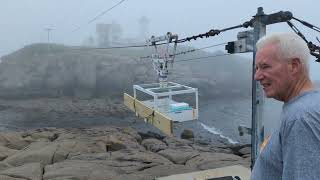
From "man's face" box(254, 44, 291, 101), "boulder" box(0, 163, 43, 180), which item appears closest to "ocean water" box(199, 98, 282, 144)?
"boulder" box(0, 163, 43, 180)

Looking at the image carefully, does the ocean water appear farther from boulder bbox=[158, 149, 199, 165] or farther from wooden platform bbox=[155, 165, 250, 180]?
wooden platform bbox=[155, 165, 250, 180]

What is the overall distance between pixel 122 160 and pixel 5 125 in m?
29.6

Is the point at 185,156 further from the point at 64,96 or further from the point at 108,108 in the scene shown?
the point at 64,96

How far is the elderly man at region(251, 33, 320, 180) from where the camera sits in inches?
81.0

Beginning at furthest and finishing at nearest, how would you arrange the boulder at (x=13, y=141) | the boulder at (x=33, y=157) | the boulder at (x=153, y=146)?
the boulder at (x=13, y=141), the boulder at (x=153, y=146), the boulder at (x=33, y=157)

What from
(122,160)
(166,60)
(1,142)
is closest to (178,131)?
(166,60)

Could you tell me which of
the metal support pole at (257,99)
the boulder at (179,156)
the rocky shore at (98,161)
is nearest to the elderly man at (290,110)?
the metal support pole at (257,99)

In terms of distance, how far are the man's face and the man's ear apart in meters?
0.03

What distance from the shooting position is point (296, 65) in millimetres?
2260

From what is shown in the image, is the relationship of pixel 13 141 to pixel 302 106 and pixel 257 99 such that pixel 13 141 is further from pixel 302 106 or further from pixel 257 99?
pixel 302 106

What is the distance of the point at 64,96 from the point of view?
6462 centimetres

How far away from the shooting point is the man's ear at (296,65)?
225cm

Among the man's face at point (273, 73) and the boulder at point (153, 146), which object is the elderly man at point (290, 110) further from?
the boulder at point (153, 146)

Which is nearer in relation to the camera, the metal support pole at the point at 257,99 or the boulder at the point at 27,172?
the metal support pole at the point at 257,99
